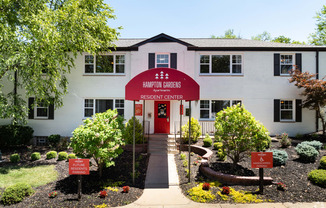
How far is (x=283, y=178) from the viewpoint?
21.6ft

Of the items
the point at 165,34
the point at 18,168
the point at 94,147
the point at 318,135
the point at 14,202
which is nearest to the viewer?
the point at 14,202

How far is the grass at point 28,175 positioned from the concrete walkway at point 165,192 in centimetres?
369

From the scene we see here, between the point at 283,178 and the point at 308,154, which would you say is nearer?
the point at 283,178

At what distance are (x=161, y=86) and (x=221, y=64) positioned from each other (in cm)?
848

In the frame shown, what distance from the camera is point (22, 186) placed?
5609mm

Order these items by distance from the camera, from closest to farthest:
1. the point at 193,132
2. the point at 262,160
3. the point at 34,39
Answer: the point at 262,160
the point at 34,39
the point at 193,132

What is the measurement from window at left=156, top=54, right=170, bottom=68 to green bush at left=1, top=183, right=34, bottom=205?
1015 cm

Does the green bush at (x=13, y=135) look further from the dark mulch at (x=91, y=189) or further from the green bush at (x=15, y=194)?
the green bush at (x=15, y=194)

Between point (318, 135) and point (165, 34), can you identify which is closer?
point (318, 135)

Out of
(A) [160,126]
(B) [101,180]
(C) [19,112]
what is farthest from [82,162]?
(A) [160,126]

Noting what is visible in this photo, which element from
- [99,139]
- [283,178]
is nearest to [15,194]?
[99,139]

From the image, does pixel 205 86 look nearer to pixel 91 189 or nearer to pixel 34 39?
pixel 91 189

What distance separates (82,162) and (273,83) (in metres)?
13.5

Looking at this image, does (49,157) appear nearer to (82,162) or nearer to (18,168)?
(18,168)
